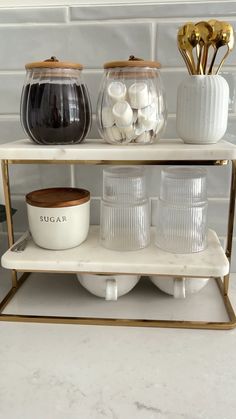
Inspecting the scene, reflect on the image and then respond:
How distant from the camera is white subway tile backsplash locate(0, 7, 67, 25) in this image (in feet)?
2.13

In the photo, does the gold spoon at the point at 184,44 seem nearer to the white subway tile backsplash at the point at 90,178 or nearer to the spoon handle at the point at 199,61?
the spoon handle at the point at 199,61

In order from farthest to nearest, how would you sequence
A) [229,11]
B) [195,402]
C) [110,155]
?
[229,11] → [110,155] → [195,402]

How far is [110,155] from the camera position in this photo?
1.72 feet

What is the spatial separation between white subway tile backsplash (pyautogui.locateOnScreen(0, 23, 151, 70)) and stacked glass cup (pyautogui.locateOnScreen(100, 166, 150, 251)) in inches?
8.6

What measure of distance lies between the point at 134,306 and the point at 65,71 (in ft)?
1.23

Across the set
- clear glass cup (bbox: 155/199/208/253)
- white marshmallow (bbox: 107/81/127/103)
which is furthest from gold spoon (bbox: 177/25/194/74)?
clear glass cup (bbox: 155/199/208/253)

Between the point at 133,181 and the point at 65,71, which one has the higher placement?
the point at 65,71

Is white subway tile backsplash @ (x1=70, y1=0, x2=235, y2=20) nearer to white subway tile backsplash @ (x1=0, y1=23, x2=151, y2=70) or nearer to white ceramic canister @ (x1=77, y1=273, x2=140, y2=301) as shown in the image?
white subway tile backsplash @ (x1=0, y1=23, x2=151, y2=70)

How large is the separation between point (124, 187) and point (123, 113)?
0.12 m

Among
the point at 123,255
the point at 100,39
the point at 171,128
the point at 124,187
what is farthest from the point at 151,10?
the point at 123,255

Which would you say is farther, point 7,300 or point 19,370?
point 7,300

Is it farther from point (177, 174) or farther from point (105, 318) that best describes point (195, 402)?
point (177, 174)

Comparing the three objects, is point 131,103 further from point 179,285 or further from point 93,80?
point 179,285

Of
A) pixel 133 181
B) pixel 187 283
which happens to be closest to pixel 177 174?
pixel 133 181
